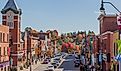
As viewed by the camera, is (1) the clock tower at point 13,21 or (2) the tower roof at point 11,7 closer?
(1) the clock tower at point 13,21

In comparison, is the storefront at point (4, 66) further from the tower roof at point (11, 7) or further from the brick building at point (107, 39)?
the tower roof at point (11, 7)

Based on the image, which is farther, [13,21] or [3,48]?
[13,21]

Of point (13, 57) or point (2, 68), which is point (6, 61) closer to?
point (2, 68)

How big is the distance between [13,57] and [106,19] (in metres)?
23.2

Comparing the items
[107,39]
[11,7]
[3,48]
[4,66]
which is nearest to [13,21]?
[11,7]

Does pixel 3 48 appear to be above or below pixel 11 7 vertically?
below

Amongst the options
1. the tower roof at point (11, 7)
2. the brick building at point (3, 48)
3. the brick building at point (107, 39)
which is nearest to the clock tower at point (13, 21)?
the tower roof at point (11, 7)

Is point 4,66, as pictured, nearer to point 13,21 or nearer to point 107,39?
point 107,39

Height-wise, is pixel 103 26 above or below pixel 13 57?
above

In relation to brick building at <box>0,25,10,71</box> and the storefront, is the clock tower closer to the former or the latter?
brick building at <box>0,25,10,71</box>

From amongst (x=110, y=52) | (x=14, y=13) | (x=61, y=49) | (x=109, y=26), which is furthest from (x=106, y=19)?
(x=61, y=49)

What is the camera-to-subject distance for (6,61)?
63.9 meters

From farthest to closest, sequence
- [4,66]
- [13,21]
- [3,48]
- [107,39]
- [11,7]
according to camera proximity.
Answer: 1. [13,21]
2. [11,7]
3. [4,66]
4. [3,48]
5. [107,39]

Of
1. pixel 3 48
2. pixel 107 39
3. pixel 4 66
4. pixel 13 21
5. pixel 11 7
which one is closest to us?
pixel 107 39
